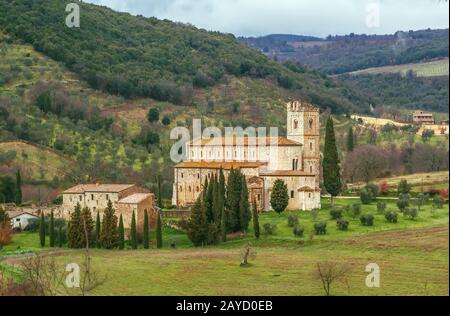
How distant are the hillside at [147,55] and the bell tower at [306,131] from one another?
1941 inches

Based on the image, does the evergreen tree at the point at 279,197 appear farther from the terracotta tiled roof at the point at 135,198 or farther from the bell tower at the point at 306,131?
the terracotta tiled roof at the point at 135,198

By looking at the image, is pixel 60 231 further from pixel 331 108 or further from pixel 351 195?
pixel 331 108

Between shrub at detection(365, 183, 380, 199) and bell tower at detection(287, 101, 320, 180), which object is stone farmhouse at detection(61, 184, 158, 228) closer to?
bell tower at detection(287, 101, 320, 180)

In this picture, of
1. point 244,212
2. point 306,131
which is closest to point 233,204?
point 244,212

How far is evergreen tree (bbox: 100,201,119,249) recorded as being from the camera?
163 ft

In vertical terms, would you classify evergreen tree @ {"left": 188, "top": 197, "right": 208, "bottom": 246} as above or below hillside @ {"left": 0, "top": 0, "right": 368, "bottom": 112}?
below

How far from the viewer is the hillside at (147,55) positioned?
11069 centimetres

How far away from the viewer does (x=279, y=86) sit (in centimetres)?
13162

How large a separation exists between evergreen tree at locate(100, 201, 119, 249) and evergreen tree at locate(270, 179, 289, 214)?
38.4 ft

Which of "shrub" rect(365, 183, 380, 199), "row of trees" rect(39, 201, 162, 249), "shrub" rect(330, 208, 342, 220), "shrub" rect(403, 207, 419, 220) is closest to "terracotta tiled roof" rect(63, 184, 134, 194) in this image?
"row of trees" rect(39, 201, 162, 249)

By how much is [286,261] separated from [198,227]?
880 centimetres

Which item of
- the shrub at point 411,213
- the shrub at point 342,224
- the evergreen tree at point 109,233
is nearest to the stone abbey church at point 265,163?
the shrub at point 411,213

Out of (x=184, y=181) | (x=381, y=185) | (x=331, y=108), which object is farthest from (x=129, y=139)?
(x=331, y=108)

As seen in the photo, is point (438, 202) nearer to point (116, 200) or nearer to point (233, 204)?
point (233, 204)
